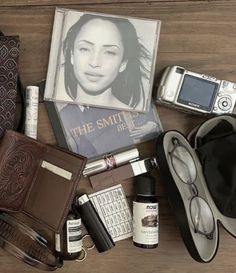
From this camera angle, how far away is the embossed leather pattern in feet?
2.70

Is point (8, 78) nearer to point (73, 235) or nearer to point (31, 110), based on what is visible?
point (31, 110)

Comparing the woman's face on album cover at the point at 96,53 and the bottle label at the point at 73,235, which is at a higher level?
→ the woman's face on album cover at the point at 96,53

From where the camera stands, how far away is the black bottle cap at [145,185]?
856 millimetres

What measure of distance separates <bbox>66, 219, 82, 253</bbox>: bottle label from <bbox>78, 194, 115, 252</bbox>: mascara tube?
2 cm

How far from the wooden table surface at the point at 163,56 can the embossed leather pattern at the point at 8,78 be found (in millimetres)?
49

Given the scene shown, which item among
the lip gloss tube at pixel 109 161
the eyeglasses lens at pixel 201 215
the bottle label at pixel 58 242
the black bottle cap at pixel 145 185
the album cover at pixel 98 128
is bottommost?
the bottle label at pixel 58 242

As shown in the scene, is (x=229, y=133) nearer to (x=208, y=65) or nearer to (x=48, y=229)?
(x=208, y=65)

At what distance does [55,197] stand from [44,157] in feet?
0.22

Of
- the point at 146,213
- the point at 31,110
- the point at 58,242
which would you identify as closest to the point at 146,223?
the point at 146,213

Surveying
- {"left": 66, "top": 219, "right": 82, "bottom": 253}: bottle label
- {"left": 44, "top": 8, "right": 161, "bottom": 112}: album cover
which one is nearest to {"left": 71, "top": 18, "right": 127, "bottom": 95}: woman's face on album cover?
{"left": 44, "top": 8, "right": 161, "bottom": 112}: album cover

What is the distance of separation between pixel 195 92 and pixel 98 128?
0.16m

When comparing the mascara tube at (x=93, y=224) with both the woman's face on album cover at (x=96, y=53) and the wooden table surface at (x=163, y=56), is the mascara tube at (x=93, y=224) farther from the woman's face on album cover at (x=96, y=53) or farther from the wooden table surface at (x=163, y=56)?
the woman's face on album cover at (x=96, y=53)

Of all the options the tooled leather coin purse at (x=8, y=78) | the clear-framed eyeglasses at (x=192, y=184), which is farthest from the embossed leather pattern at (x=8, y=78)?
the clear-framed eyeglasses at (x=192, y=184)

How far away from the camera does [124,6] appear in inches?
34.7
